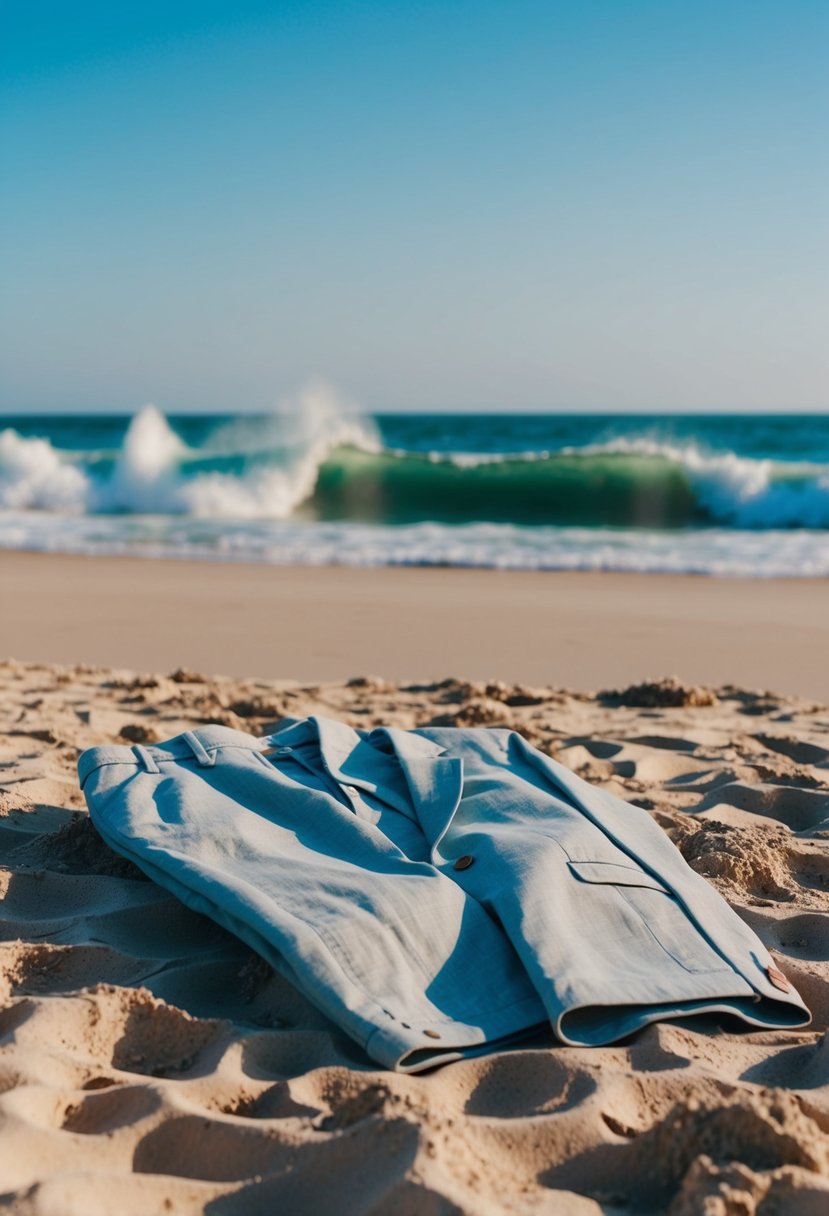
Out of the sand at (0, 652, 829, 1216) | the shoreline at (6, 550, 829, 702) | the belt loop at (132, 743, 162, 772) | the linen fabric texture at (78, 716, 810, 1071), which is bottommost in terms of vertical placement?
the shoreline at (6, 550, 829, 702)

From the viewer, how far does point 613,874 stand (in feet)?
7.06

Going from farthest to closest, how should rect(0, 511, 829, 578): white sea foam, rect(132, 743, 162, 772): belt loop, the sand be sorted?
rect(0, 511, 829, 578): white sea foam
rect(132, 743, 162, 772): belt loop
the sand

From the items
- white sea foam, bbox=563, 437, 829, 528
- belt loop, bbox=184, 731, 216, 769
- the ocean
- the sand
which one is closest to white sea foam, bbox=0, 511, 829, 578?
the ocean

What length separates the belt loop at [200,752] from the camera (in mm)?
2523

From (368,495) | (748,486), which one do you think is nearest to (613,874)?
(748,486)

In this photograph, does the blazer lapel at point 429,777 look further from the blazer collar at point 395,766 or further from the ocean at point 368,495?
the ocean at point 368,495

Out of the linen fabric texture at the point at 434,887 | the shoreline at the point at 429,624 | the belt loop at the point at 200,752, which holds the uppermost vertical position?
the belt loop at the point at 200,752

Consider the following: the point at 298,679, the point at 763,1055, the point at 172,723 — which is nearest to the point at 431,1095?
the point at 763,1055

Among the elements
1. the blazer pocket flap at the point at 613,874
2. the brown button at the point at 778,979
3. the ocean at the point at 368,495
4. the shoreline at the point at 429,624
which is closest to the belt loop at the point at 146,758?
the blazer pocket flap at the point at 613,874

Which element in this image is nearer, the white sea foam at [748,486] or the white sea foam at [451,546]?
the white sea foam at [451,546]

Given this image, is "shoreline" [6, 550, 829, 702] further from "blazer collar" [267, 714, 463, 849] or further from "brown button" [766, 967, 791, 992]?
"brown button" [766, 967, 791, 992]

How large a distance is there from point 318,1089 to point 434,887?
438 mm

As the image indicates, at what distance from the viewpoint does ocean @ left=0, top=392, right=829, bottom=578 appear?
11625 millimetres

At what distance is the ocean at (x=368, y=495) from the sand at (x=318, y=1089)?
27.4ft
